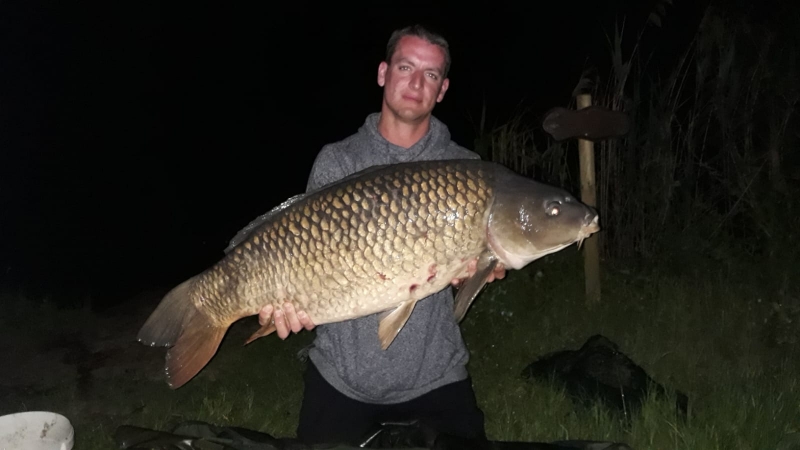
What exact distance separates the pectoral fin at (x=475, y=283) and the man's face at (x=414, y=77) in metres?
0.55

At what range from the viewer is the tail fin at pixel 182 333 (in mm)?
1827

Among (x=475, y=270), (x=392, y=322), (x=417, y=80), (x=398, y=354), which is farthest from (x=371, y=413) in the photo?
(x=417, y=80)

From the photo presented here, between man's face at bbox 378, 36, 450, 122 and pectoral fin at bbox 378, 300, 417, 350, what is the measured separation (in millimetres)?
618

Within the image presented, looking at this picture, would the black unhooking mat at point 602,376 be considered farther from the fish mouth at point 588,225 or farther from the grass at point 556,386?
the fish mouth at point 588,225

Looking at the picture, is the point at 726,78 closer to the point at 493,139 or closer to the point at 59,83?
the point at 493,139

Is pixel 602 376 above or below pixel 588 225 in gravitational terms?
below

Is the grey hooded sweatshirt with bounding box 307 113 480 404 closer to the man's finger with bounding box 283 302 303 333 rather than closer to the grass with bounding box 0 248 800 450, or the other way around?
the man's finger with bounding box 283 302 303 333

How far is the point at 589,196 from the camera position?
345 centimetres

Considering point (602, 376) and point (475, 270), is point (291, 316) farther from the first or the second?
point (602, 376)

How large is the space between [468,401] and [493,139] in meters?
2.35

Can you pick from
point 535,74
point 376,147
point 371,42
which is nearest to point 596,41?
point 535,74

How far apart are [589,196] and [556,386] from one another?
116 cm

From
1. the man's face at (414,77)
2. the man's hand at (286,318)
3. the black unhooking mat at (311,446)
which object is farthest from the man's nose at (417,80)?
the black unhooking mat at (311,446)

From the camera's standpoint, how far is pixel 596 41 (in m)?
13.3
